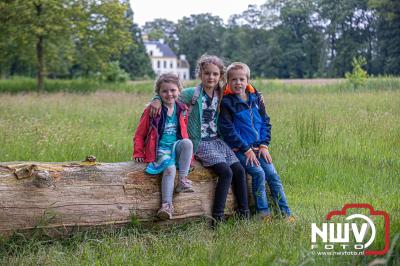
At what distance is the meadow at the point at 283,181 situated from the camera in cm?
400

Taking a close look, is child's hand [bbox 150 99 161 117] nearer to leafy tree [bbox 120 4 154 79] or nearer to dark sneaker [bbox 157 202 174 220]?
dark sneaker [bbox 157 202 174 220]

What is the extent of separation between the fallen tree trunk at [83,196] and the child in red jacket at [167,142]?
0.13 metres

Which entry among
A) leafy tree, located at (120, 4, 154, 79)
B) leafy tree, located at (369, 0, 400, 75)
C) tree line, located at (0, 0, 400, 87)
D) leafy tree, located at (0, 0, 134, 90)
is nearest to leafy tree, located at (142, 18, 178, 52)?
tree line, located at (0, 0, 400, 87)

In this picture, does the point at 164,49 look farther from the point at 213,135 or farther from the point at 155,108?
the point at 155,108

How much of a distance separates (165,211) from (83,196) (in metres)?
0.75

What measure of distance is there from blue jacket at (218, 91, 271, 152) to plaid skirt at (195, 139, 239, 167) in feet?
0.29

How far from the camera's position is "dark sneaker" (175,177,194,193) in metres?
4.99

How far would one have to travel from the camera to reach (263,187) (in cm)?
537

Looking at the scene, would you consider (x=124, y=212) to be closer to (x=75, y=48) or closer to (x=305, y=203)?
(x=305, y=203)

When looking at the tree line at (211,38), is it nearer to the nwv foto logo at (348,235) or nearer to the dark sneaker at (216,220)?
the dark sneaker at (216,220)

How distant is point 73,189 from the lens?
4668 millimetres

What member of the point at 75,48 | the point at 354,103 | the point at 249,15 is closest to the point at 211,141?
the point at 354,103

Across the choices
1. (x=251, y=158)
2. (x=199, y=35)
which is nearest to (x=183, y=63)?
(x=199, y=35)

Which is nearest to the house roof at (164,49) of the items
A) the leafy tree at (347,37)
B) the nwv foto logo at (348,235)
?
the leafy tree at (347,37)
